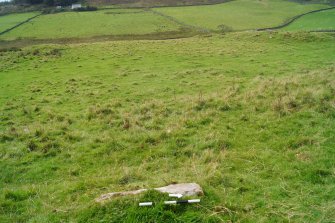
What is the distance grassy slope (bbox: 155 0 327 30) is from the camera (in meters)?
64.1

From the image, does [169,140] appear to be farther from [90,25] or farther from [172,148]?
[90,25]

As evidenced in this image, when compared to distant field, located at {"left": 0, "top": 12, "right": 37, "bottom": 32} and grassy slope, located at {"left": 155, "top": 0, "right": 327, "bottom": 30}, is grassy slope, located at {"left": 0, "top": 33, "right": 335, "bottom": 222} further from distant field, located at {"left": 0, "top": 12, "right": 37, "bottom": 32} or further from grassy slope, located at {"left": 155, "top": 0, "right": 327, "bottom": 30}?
distant field, located at {"left": 0, "top": 12, "right": 37, "bottom": 32}

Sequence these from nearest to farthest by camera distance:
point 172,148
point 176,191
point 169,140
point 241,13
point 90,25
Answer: point 176,191, point 172,148, point 169,140, point 90,25, point 241,13

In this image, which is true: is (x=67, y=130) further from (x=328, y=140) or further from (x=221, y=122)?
(x=328, y=140)

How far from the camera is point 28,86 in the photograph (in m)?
25.4

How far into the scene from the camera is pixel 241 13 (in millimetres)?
75312

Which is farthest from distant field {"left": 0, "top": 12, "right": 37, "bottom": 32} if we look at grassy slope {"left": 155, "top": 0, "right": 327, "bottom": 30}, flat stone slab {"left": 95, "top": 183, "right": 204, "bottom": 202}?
flat stone slab {"left": 95, "top": 183, "right": 204, "bottom": 202}

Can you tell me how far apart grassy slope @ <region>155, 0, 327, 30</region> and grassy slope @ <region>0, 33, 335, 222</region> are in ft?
139

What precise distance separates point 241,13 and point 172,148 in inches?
2790

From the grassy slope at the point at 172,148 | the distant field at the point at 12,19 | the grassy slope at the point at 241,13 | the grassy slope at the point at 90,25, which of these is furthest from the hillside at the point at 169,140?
the distant field at the point at 12,19

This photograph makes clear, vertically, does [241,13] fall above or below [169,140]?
above

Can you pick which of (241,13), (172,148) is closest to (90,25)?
(241,13)

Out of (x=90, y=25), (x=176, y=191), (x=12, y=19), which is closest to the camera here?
(x=176, y=191)

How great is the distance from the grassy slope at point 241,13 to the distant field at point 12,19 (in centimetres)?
3208
